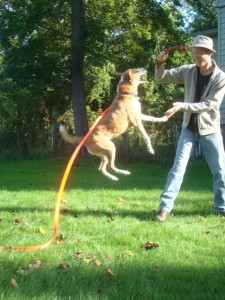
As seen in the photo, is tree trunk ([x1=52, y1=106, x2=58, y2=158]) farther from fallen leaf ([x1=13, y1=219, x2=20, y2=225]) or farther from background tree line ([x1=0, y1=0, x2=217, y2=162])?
fallen leaf ([x1=13, y1=219, x2=20, y2=225])

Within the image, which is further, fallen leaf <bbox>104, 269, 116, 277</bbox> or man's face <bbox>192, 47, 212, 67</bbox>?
man's face <bbox>192, 47, 212, 67</bbox>

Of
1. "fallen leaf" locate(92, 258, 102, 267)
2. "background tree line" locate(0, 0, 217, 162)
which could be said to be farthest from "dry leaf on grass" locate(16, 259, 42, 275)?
"background tree line" locate(0, 0, 217, 162)

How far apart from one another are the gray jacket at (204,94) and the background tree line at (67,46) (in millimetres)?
9600

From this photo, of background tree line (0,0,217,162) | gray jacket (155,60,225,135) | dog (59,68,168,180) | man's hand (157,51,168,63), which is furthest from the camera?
background tree line (0,0,217,162)

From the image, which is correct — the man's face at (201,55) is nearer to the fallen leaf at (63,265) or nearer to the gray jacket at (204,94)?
the gray jacket at (204,94)

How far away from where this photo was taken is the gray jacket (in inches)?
244

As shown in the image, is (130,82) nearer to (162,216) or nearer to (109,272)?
(162,216)

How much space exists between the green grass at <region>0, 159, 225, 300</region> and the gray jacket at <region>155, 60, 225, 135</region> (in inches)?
50.1

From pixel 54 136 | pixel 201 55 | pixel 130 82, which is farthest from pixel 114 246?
pixel 54 136

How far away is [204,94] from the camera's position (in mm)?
6379

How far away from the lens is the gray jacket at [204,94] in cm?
620

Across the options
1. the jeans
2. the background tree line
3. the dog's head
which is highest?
the background tree line

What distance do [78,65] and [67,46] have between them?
5.37 ft

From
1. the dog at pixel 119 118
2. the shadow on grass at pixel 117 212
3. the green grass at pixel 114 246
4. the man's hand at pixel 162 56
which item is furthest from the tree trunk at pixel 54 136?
the dog at pixel 119 118
